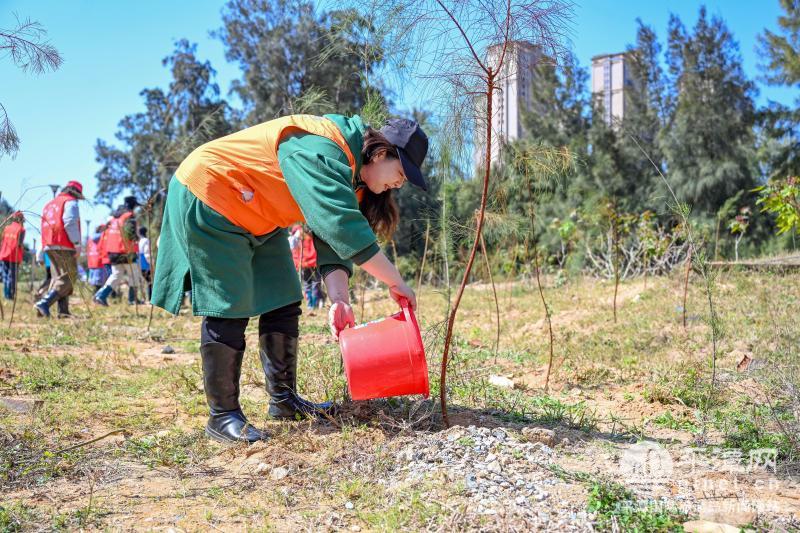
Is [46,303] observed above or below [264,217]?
below

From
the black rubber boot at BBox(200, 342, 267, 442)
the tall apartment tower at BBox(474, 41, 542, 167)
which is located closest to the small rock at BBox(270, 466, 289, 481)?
the black rubber boot at BBox(200, 342, 267, 442)

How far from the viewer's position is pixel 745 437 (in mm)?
2658

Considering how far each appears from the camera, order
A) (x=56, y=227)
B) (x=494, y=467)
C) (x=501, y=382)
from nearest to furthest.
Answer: (x=494, y=467), (x=501, y=382), (x=56, y=227)

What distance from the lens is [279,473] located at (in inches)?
91.5

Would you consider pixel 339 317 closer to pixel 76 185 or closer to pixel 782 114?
pixel 76 185

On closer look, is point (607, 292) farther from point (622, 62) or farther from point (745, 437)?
point (622, 62)

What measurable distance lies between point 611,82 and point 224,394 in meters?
22.4

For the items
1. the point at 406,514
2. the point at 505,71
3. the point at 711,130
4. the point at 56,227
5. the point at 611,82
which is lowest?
the point at 406,514

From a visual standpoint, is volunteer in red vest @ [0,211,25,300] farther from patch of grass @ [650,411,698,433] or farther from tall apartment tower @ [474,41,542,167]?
patch of grass @ [650,411,698,433]

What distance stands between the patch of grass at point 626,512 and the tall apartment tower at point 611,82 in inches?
702

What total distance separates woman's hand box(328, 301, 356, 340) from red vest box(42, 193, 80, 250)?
549 cm

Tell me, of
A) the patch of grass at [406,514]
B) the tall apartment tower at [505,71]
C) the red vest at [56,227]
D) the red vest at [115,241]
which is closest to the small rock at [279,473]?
the patch of grass at [406,514]

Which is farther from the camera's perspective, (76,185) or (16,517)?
(76,185)

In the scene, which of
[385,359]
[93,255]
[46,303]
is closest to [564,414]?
[385,359]
